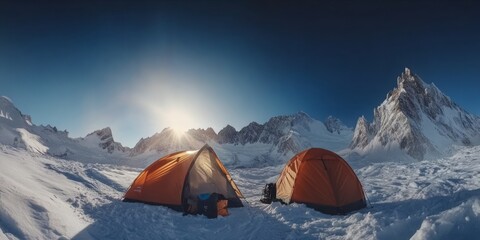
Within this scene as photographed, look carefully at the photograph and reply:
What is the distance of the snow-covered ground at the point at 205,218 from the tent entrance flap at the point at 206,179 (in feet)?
4.02

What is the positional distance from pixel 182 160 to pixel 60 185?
5275mm

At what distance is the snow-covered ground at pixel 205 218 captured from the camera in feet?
27.2

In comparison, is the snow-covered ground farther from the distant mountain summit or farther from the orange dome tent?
the distant mountain summit

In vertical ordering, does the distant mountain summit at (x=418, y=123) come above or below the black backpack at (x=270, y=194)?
above

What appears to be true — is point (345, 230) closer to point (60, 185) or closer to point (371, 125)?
point (60, 185)

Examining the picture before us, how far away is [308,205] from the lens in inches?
556

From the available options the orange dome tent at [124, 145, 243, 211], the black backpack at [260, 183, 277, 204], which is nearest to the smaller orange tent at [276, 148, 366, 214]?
the black backpack at [260, 183, 277, 204]

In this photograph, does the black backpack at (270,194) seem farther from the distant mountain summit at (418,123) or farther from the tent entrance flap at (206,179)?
the distant mountain summit at (418,123)

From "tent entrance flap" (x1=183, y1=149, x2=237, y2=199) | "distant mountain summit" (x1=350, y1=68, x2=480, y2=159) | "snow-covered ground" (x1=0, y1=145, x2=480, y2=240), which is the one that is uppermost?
"distant mountain summit" (x1=350, y1=68, x2=480, y2=159)

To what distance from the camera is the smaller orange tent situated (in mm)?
13820

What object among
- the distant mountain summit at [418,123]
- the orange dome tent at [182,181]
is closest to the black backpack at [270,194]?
the orange dome tent at [182,181]

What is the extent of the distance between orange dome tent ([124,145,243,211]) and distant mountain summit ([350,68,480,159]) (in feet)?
473

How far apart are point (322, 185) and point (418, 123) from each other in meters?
172

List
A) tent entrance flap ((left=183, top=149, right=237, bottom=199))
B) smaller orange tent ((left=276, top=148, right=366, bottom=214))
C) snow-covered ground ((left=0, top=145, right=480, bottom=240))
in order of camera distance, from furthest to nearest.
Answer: tent entrance flap ((left=183, top=149, right=237, bottom=199)) → smaller orange tent ((left=276, top=148, right=366, bottom=214)) → snow-covered ground ((left=0, top=145, right=480, bottom=240))
